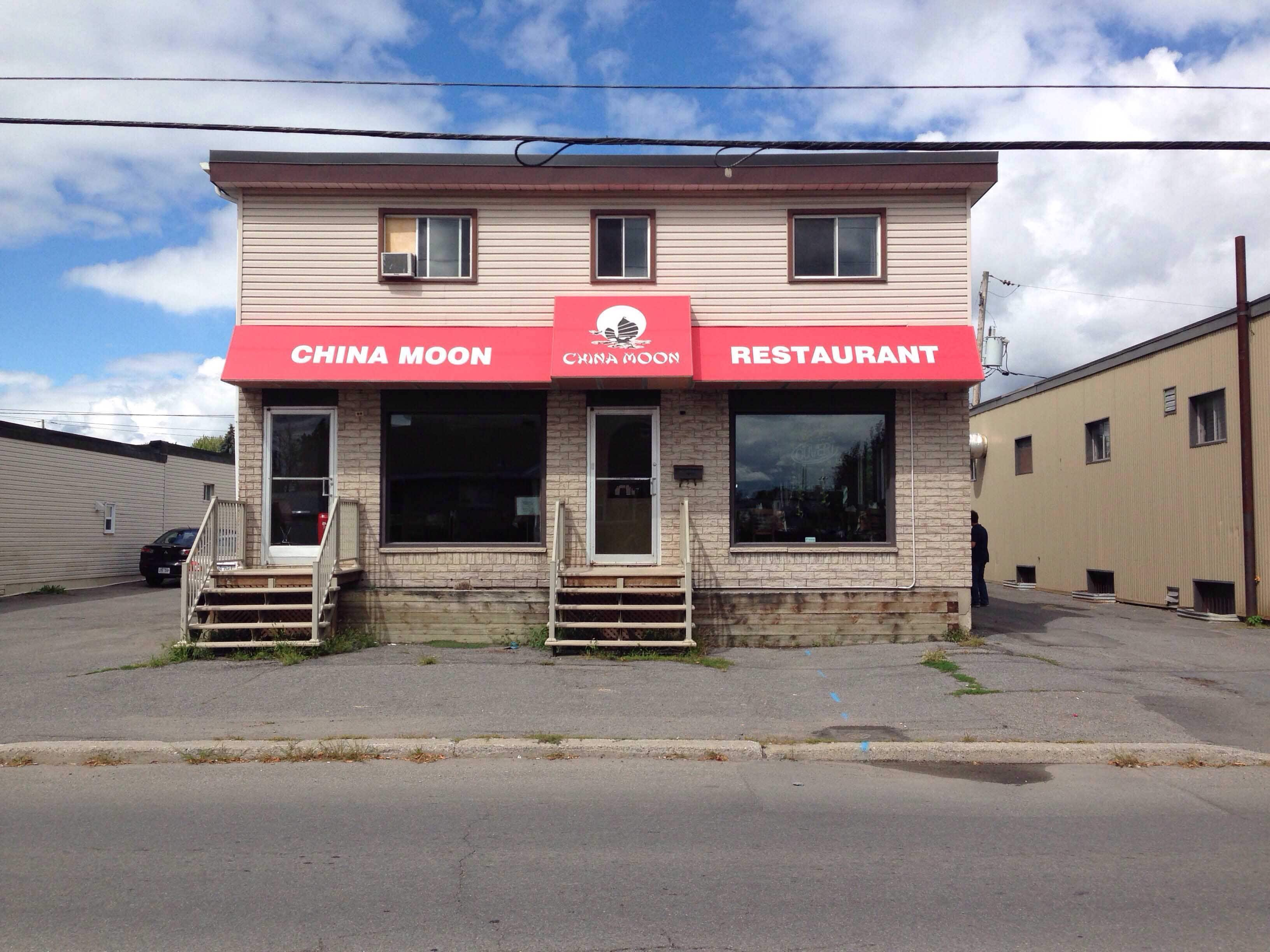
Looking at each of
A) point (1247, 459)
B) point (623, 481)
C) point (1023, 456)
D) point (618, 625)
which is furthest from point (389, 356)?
point (1023, 456)

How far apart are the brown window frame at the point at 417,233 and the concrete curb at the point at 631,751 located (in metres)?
7.00

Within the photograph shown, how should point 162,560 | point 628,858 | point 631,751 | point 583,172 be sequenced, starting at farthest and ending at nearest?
point 162,560
point 583,172
point 631,751
point 628,858

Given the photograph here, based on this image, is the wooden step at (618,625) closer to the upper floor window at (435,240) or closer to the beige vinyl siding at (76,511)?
the upper floor window at (435,240)

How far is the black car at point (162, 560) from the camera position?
2692cm

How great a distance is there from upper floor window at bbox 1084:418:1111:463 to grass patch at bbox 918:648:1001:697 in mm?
11196

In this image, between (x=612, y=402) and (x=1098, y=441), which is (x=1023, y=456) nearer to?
(x=1098, y=441)

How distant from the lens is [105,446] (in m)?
28.0

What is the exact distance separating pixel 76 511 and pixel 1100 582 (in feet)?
84.8

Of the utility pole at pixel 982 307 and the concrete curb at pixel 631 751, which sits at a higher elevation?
the utility pole at pixel 982 307

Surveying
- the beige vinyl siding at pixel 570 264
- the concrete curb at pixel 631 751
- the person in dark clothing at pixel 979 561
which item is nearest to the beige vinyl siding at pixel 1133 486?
the person in dark clothing at pixel 979 561

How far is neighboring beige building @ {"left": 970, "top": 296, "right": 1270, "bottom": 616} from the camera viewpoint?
1659 centimetres

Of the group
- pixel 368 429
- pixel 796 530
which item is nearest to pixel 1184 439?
pixel 796 530

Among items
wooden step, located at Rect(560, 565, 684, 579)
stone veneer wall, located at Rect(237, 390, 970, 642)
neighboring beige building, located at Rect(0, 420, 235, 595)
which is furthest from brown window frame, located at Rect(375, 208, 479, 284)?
neighboring beige building, located at Rect(0, 420, 235, 595)

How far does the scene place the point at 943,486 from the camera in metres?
12.9
